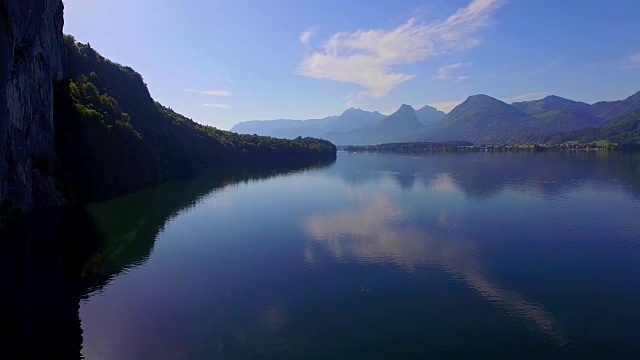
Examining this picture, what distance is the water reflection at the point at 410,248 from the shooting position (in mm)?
31656

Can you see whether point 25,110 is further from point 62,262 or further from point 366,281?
point 366,281

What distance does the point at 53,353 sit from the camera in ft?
83.8

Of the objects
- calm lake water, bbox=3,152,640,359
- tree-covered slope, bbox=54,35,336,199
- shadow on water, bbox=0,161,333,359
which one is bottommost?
calm lake water, bbox=3,152,640,359

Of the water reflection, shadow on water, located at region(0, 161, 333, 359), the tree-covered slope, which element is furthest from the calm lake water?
the tree-covered slope

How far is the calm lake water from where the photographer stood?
26.9m

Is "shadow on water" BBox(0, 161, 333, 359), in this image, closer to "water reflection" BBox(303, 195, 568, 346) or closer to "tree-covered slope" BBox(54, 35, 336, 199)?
"tree-covered slope" BBox(54, 35, 336, 199)

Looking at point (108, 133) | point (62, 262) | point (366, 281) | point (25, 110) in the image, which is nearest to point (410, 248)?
point (366, 281)

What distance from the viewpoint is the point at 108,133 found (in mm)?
98812

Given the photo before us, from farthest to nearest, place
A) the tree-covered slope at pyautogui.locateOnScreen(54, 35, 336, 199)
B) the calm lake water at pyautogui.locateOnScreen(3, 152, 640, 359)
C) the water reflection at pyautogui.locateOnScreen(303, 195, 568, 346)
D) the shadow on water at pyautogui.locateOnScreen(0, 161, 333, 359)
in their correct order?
the tree-covered slope at pyautogui.locateOnScreen(54, 35, 336, 199)
the water reflection at pyautogui.locateOnScreen(303, 195, 568, 346)
the shadow on water at pyautogui.locateOnScreen(0, 161, 333, 359)
the calm lake water at pyautogui.locateOnScreen(3, 152, 640, 359)

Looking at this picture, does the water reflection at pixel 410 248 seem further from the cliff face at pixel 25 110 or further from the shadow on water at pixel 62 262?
the cliff face at pixel 25 110

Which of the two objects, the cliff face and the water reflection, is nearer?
the water reflection

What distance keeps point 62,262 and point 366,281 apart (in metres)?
31.6

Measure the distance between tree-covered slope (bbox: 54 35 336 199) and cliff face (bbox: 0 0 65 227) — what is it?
11.7m

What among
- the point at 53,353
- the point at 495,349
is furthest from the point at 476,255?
the point at 53,353
